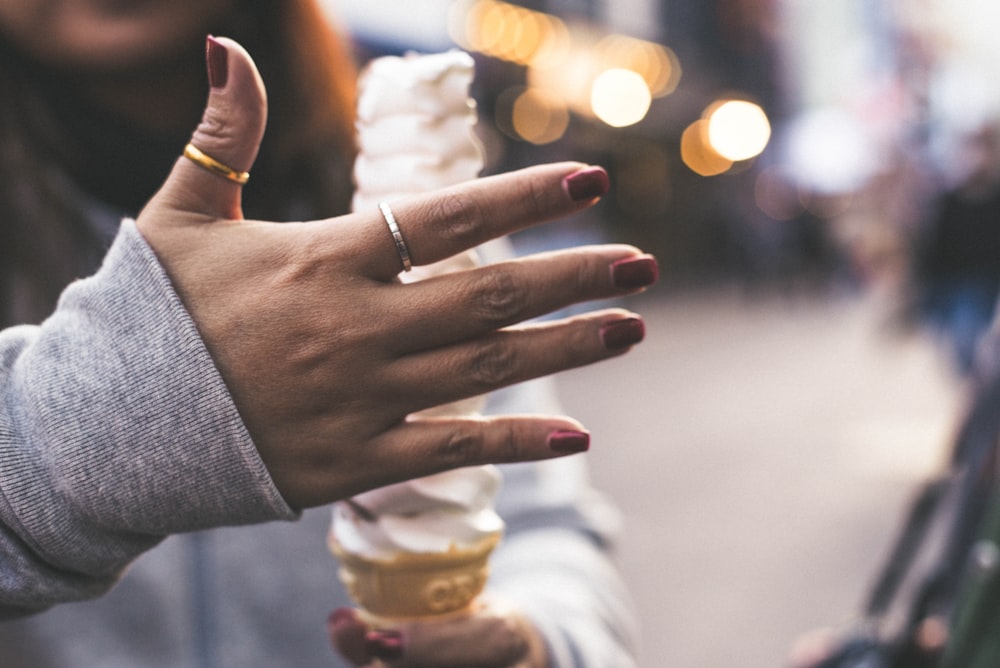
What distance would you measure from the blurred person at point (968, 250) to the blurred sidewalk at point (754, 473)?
723 mm

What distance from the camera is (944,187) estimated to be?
6297mm

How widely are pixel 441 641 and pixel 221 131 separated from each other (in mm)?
581

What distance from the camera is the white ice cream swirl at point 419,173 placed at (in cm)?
91

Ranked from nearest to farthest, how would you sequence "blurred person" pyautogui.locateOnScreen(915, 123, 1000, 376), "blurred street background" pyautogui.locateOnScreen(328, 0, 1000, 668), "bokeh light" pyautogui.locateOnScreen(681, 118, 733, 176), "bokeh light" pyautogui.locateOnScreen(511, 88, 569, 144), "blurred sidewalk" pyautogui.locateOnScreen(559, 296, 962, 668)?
1. "blurred sidewalk" pyautogui.locateOnScreen(559, 296, 962, 668)
2. "blurred street background" pyautogui.locateOnScreen(328, 0, 1000, 668)
3. "blurred person" pyautogui.locateOnScreen(915, 123, 1000, 376)
4. "bokeh light" pyautogui.locateOnScreen(511, 88, 569, 144)
5. "bokeh light" pyautogui.locateOnScreen(681, 118, 733, 176)

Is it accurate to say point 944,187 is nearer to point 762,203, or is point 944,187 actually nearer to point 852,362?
point 852,362

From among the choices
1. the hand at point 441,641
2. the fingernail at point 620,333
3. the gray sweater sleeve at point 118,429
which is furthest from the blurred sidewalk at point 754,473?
the gray sweater sleeve at point 118,429

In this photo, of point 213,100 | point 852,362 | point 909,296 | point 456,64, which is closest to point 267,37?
point 456,64

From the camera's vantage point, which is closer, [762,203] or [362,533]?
[362,533]

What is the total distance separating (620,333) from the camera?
2.66ft

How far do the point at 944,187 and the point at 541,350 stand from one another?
6.47 m

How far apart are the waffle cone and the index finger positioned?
36cm

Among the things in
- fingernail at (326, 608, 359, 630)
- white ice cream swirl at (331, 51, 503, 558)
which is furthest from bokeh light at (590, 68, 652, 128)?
fingernail at (326, 608, 359, 630)

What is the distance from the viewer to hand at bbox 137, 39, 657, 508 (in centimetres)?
74

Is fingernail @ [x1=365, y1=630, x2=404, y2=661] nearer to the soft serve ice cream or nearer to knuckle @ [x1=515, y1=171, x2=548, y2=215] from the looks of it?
the soft serve ice cream
